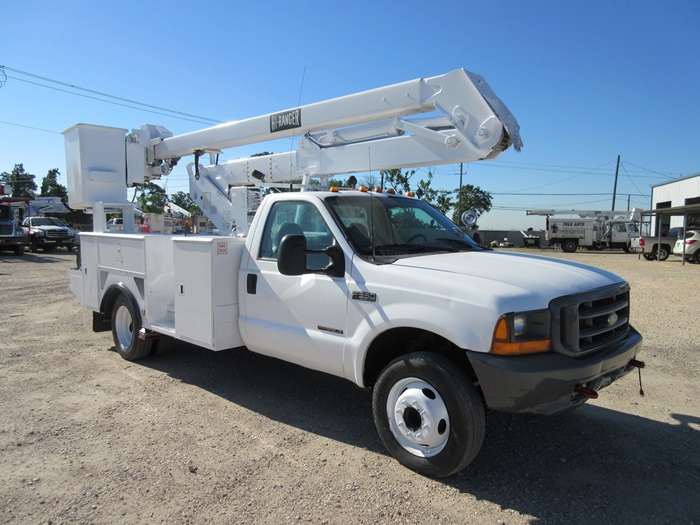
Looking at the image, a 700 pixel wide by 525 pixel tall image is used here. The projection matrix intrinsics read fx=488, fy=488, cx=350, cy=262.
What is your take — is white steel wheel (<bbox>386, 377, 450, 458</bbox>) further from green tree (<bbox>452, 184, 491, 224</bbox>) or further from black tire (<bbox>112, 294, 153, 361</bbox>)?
green tree (<bbox>452, 184, 491, 224</bbox>)

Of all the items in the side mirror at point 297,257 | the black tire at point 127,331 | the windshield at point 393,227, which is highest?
the windshield at point 393,227

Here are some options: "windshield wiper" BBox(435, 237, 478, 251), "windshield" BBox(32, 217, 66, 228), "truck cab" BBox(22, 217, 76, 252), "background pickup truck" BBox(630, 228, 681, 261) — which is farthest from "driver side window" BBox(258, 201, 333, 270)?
"windshield" BBox(32, 217, 66, 228)

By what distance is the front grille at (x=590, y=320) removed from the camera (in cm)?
311

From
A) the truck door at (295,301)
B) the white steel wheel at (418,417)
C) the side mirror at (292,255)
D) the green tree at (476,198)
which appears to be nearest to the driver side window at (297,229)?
the truck door at (295,301)

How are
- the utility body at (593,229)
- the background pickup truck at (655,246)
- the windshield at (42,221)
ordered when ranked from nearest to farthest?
the background pickup truck at (655,246) < the windshield at (42,221) < the utility body at (593,229)

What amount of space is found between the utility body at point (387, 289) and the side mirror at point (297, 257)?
0.03 feet

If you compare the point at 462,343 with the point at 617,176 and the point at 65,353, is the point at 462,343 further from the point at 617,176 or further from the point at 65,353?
the point at 617,176

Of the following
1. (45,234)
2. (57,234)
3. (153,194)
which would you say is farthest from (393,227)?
(57,234)

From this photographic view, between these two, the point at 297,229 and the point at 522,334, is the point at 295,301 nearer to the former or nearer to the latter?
the point at 297,229

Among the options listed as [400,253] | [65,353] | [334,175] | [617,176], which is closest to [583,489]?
[400,253]

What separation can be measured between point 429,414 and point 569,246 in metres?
39.4

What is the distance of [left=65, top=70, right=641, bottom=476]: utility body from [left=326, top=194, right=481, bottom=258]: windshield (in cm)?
2

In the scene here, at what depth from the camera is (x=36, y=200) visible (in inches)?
1581

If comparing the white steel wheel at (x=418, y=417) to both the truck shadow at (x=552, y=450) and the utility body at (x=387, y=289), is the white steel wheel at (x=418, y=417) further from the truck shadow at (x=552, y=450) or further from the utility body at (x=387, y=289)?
the truck shadow at (x=552, y=450)
